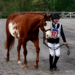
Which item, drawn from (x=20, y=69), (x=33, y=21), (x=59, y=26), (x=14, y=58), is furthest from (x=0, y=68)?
(x=59, y=26)

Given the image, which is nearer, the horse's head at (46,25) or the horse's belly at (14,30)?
the horse's head at (46,25)

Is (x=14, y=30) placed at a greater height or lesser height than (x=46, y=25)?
lesser

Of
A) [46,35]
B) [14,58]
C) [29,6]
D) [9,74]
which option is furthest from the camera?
[29,6]

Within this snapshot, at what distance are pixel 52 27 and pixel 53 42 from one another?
43 centimetres

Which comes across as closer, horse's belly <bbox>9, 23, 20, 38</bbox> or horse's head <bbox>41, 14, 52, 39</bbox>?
horse's head <bbox>41, 14, 52, 39</bbox>

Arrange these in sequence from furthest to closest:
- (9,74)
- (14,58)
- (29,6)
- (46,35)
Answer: (29,6) → (14,58) → (9,74) → (46,35)

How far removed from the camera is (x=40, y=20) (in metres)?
4.81

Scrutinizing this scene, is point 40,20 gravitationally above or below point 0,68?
above

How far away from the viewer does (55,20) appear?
15.7 feet

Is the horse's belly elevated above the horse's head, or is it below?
below

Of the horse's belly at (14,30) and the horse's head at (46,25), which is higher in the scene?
the horse's head at (46,25)

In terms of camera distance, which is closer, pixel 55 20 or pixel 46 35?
pixel 46 35

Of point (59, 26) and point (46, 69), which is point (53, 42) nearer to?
point (59, 26)

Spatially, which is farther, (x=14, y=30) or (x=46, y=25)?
(x=14, y=30)
